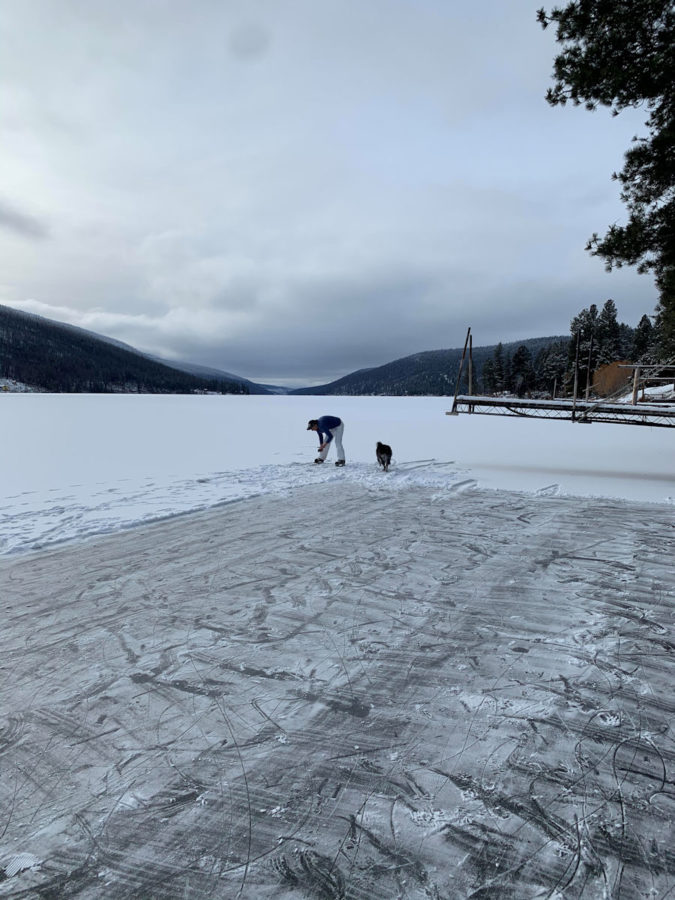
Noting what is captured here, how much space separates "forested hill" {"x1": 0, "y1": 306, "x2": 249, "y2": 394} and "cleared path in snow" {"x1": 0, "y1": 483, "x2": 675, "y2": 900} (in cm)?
15852

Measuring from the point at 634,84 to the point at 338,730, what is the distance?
1133cm

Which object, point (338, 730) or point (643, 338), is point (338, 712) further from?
point (643, 338)

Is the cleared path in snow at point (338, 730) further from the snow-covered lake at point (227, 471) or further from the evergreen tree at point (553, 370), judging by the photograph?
the evergreen tree at point (553, 370)

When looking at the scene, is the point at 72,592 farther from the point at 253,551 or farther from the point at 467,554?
the point at 467,554

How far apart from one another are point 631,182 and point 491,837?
36.9 ft

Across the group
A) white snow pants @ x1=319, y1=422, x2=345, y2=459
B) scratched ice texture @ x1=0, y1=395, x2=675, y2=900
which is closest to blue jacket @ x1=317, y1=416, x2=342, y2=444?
white snow pants @ x1=319, y1=422, x2=345, y2=459

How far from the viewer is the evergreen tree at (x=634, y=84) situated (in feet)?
26.6

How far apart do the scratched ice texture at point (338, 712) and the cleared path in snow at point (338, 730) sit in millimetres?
12

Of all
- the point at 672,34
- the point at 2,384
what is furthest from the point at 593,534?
the point at 2,384

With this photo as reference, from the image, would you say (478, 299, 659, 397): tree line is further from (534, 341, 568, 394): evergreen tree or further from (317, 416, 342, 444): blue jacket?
(317, 416, 342, 444): blue jacket

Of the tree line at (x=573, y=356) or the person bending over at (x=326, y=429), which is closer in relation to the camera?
the person bending over at (x=326, y=429)

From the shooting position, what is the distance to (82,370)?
→ 173375 mm

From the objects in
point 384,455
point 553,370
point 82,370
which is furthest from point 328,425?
point 82,370

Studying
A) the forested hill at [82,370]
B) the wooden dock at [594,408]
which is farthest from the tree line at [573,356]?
the forested hill at [82,370]
